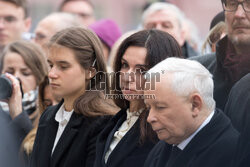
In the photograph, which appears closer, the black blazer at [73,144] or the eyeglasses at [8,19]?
the black blazer at [73,144]

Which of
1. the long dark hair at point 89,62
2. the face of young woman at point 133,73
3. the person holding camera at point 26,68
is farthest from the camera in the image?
the person holding camera at point 26,68

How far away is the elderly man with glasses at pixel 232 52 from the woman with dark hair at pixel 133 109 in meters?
0.28

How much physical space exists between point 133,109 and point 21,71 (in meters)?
1.97

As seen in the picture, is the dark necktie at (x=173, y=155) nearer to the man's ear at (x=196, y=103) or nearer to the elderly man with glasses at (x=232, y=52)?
the man's ear at (x=196, y=103)

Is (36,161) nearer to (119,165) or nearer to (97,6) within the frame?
(119,165)

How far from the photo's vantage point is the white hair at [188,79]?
335 cm

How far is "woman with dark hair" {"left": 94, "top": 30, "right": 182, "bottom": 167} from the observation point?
3.80 m

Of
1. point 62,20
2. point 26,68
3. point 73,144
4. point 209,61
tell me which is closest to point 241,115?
point 209,61

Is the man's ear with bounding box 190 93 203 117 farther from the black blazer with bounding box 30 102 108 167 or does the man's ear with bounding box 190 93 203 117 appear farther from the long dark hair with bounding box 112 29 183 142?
the black blazer with bounding box 30 102 108 167

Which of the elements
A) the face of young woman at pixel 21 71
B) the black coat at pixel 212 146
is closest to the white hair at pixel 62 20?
the face of young woman at pixel 21 71

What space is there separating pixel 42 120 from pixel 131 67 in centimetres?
91

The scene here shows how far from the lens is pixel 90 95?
4234mm

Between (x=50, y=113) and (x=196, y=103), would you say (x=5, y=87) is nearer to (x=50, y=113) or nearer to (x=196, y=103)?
(x=50, y=113)

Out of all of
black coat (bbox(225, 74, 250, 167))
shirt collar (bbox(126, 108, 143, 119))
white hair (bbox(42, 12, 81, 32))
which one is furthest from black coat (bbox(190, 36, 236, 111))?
white hair (bbox(42, 12, 81, 32))
